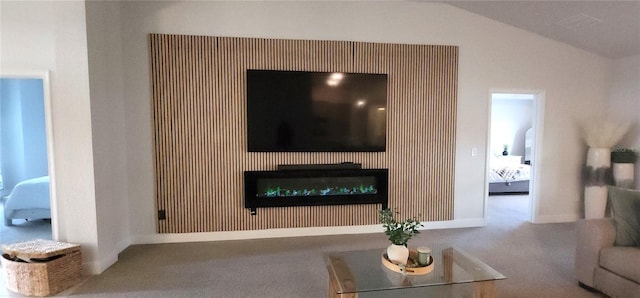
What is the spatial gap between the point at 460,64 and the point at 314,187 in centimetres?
262

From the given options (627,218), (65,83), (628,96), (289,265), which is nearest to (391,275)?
(289,265)

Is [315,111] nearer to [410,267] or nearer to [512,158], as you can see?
[410,267]

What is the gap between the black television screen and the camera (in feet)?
12.5

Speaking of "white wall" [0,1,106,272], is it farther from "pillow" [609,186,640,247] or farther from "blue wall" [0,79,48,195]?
"pillow" [609,186,640,247]

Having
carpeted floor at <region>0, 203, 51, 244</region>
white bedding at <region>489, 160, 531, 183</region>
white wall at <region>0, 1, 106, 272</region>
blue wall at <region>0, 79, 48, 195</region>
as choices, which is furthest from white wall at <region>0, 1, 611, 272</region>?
blue wall at <region>0, 79, 48, 195</region>

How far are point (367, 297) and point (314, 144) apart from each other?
2.02m

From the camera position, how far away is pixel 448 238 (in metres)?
3.98

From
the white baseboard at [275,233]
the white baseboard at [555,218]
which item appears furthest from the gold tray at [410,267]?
the white baseboard at [555,218]

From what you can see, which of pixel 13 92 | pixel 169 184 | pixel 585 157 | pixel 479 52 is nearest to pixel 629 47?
pixel 585 157

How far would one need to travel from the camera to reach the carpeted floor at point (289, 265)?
266 centimetres

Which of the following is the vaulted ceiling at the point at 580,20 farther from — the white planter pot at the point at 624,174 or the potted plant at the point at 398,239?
the potted plant at the point at 398,239

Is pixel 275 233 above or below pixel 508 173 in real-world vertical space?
below

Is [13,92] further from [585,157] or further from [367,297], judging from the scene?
[585,157]

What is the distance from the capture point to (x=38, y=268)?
2539 mm
